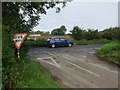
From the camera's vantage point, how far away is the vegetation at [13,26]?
3.46 m

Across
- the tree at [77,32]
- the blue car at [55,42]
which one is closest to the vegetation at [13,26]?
the blue car at [55,42]

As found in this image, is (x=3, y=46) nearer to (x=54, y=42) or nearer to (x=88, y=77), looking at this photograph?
(x=88, y=77)

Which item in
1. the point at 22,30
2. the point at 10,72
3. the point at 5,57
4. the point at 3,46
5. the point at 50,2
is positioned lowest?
the point at 10,72

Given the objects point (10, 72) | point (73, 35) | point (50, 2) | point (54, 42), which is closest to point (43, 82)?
point (10, 72)

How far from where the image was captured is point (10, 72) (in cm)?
356

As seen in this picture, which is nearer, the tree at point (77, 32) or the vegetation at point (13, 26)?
the vegetation at point (13, 26)

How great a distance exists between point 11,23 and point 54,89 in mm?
2935

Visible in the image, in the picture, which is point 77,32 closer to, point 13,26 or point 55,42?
point 55,42

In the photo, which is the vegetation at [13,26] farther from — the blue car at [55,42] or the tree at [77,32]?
the tree at [77,32]

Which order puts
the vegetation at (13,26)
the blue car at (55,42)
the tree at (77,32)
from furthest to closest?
the tree at (77,32) → the blue car at (55,42) → the vegetation at (13,26)

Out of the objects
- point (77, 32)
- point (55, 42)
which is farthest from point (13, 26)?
point (77, 32)

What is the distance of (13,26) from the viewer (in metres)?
4.16

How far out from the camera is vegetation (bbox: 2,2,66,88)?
3459 millimetres

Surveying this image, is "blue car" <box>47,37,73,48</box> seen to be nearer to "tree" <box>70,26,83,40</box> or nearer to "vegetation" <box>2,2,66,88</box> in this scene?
"tree" <box>70,26,83,40</box>
